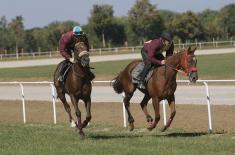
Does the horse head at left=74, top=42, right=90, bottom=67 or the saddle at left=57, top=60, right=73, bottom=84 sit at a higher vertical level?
the horse head at left=74, top=42, right=90, bottom=67

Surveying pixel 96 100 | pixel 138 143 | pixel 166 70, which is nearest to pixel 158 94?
pixel 166 70

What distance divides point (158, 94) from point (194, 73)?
1053 millimetres

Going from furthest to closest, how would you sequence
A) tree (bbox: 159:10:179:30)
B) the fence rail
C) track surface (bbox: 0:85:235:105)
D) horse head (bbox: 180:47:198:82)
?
tree (bbox: 159:10:179:30) < the fence rail < track surface (bbox: 0:85:235:105) < horse head (bbox: 180:47:198:82)

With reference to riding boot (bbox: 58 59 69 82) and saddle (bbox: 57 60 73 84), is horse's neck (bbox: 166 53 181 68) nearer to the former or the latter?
saddle (bbox: 57 60 73 84)

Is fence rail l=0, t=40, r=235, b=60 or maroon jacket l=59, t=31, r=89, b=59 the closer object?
maroon jacket l=59, t=31, r=89, b=59

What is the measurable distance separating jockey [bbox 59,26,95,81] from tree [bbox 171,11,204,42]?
81574 mm

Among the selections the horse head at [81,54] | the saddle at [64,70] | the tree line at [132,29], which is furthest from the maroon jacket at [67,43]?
the tree line at [132,29]

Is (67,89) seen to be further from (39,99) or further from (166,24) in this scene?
(166,24)

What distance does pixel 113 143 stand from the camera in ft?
39.4

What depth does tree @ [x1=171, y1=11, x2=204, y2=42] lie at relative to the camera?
9488 centimetres

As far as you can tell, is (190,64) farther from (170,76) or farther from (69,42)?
(69,42)

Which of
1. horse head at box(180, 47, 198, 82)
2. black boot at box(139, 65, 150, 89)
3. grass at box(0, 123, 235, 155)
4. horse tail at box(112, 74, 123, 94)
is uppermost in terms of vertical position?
horse head at box(180, 47, 198, 82)

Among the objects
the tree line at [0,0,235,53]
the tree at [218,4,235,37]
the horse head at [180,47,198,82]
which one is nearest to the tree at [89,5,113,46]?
the tree line at [0,0,235,53]

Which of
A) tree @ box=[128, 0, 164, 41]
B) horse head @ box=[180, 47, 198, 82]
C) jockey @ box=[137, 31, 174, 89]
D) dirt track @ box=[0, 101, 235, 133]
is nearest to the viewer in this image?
horse head @ box=[180, 47, 198, 82]
